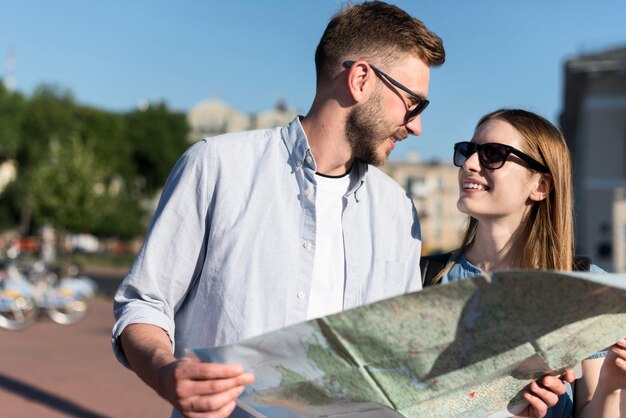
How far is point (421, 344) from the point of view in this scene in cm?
170

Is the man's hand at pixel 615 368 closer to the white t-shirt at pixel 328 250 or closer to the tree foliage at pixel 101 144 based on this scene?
the white t-shirt at pixel 328 250

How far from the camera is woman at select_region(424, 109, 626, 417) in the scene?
9.58 feet

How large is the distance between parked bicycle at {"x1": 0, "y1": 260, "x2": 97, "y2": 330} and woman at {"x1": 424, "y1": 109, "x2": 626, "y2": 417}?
1395cm

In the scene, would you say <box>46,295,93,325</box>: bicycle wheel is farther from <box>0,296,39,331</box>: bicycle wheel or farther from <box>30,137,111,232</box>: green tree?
<box>30,137,111,232</box>: green tree

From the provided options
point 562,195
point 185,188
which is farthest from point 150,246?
point 562,195

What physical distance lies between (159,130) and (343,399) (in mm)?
69363

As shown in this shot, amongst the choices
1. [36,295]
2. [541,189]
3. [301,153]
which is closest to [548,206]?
[541,189]

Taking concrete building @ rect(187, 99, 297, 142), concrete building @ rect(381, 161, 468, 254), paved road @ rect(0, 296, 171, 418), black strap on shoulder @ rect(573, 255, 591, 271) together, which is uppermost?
black strap on shoulder @ rect(573, 255, 591, 271)

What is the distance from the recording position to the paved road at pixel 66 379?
9.05 metres

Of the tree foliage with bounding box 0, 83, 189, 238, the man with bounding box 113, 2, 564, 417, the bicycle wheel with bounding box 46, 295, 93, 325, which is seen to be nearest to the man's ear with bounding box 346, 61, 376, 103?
the man with bounding box 113, 2, 564, 417

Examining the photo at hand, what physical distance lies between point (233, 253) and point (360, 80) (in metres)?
0.58

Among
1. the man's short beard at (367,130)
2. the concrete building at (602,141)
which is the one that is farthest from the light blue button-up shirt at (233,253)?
the concrete building at (602,141)

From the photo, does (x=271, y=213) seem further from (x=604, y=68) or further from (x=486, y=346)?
(x=604, y=68)

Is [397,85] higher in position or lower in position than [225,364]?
higher
